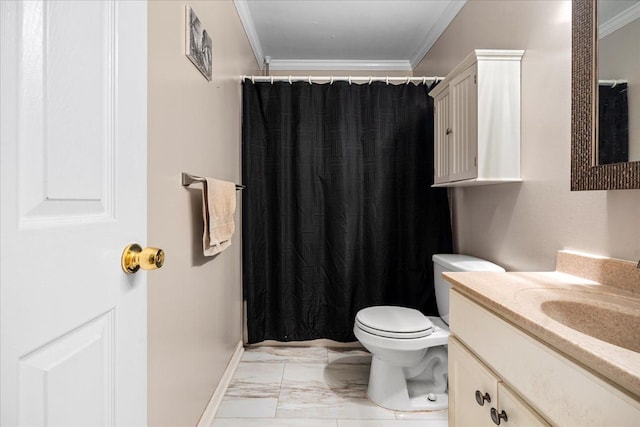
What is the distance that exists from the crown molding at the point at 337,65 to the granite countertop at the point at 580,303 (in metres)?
2.37

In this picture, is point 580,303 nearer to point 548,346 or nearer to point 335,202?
point 548,346

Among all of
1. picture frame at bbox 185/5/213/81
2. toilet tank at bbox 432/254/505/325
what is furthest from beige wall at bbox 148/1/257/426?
toilet tank at bbox 432/254/505/325

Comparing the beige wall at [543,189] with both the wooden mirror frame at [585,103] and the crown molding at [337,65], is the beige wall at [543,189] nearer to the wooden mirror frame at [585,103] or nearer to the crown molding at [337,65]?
the wooden mirror frame at [585,103]

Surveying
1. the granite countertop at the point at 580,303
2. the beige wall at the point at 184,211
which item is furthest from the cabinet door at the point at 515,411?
the beige wall at the point at 184,211

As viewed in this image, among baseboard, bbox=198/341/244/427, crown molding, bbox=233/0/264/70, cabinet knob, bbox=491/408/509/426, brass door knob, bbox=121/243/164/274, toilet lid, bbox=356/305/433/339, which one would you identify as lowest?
baseboard, bbox=198/341/244/427

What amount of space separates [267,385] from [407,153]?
175cm

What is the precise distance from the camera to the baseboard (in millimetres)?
1594

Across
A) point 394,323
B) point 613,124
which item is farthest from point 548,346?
point 394,323

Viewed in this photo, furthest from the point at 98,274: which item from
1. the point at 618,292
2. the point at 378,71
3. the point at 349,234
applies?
the point at 378,71

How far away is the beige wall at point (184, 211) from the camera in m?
1.05

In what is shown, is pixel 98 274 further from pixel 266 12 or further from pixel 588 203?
pixel 266 12

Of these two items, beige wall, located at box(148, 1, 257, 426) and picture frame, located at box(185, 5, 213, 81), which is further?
picture frame, located at box(185, 5, 213, 81)

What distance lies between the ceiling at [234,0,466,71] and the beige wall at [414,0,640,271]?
539 mm

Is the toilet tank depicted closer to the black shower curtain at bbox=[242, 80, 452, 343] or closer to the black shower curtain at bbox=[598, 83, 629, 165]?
the black shower curtain at bbox=[242, 80, 452, 343]
